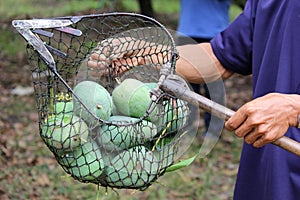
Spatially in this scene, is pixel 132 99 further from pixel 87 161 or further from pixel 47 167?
pixel 47 167

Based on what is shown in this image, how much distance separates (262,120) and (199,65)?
71 centimetres

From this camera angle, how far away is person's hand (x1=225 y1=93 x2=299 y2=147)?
5.02 ft

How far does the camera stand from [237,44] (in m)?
2.21

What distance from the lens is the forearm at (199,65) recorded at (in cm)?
215

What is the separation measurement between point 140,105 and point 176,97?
0.11 meters

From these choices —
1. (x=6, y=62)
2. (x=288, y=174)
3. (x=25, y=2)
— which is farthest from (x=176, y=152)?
(x=25, y=2)

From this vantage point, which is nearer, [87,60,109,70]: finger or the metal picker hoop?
the metal picker hoop

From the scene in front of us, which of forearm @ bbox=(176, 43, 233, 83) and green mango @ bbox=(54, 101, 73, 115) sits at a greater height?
green mango @ bbox=(54, 101, 73, 115)

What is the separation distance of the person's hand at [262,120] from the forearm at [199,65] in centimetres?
60

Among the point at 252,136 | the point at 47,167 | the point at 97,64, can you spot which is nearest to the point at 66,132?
the point at 97,64

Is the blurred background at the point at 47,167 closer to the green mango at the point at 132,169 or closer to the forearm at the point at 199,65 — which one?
the forearm at the point at 199,65

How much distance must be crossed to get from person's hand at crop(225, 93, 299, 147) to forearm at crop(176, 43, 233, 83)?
601 millimetres

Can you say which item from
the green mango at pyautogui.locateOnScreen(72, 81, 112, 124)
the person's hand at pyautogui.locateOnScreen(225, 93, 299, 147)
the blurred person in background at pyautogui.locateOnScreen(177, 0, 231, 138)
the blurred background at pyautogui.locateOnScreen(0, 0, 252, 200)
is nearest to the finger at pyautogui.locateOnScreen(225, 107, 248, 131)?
the person's hand at pyautogui.locateOnScreen(225, 93, 299, 147)

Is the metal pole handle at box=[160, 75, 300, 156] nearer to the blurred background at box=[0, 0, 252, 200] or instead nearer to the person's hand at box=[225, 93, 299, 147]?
the person's hand at box=[225, 93, 299, 147]
